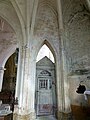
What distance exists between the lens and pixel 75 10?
31.9ft

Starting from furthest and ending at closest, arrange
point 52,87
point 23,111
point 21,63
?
point 52,87 → point 21,63 → point 23,111

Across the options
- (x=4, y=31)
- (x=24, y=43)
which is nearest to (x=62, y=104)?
(x=24, y=43)

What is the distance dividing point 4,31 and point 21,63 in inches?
243

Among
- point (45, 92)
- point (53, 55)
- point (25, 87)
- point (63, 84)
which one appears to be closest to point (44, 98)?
Result: point (45, 92)

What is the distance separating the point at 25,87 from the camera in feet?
25.2

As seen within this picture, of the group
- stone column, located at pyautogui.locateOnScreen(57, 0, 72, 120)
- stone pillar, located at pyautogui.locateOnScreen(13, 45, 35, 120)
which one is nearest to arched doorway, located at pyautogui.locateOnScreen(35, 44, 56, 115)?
stone pillar, located at pyautogui.locateOnScreen(13, 45, 35, 120)

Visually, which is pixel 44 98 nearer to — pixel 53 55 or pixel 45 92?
pixel 45 92

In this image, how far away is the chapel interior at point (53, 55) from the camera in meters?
7.61

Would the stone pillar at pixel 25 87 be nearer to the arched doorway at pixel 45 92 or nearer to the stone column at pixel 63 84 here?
the stone column at pixel 63 84

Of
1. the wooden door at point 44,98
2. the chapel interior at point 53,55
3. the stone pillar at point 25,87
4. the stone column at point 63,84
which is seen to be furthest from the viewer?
the wooden door at point 44,98

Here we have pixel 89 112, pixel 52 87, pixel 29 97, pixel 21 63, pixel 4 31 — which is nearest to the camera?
pixel 89 112

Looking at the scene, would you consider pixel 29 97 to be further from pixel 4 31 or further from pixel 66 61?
pixel 4 31

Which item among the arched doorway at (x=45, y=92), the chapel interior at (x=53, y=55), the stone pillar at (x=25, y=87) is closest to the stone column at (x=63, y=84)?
the chapel interior at (x=53, y=55)

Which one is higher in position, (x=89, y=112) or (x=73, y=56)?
(x=73, y=56)
